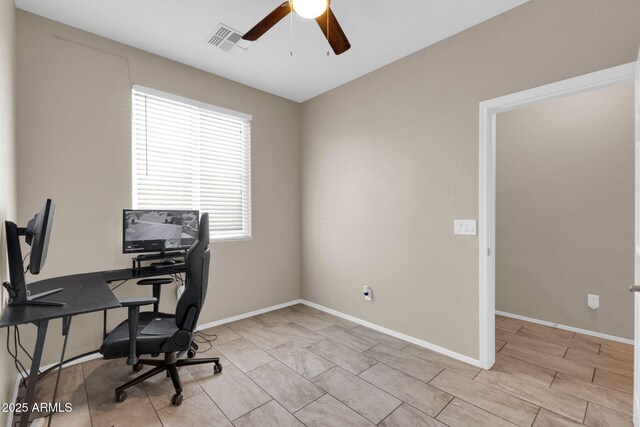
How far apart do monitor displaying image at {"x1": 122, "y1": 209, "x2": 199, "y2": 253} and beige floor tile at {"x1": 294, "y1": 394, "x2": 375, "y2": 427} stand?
1.76 meters

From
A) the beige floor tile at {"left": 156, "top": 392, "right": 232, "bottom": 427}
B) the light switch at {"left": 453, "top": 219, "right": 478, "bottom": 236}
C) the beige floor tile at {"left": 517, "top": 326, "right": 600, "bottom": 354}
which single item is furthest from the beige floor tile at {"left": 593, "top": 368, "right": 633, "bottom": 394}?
the beige floor tile at {"left": 156, "top": 392, "right": 232, "bottom": 427}

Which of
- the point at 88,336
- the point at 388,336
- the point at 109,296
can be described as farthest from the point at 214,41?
the point at 388,336

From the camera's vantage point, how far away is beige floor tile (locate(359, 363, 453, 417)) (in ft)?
6.34

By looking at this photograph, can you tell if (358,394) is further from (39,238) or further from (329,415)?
(39,238)

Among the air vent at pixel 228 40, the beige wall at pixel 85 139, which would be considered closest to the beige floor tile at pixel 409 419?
the beige wall at pixel 85 139

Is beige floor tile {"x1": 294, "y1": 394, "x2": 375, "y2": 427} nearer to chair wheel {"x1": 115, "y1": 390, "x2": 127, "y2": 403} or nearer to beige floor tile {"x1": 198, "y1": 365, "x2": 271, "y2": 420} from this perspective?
beige floor tile {"x1": 198, "y1": 365, "x2": 271, "y2": 420}

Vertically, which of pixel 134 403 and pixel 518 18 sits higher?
pixel 518 18

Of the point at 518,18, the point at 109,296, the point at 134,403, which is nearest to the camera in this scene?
the point at 109,296

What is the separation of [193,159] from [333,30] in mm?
2013

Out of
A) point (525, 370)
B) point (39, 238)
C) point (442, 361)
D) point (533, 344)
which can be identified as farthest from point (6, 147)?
point (533, 344)

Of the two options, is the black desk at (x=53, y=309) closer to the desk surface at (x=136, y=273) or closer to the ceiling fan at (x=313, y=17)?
the desk surface at (x=136, y=273)

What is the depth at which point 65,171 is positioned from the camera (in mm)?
2387

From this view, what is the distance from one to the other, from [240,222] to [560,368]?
332 centimetres

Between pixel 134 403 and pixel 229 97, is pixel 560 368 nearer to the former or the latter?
pixel 134 403
